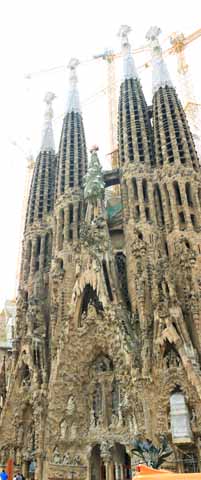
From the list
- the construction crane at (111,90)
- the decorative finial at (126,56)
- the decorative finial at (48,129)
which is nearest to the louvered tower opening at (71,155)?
the decorative finial at (48,129)

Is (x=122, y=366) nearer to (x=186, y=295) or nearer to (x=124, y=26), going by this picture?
(x=186, y=295)

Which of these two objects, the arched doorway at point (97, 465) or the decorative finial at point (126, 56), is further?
the decorative finial at point (126, 56)

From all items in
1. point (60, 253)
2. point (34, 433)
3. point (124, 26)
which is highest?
point (124, 26)

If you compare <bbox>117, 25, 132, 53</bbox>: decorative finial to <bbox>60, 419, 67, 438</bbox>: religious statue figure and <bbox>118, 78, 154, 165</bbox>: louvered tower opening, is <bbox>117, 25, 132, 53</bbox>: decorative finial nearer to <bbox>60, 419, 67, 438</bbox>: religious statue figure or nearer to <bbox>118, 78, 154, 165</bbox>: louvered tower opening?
<bbox>118, 78, 154, 165</bbox>: louvered tower opening

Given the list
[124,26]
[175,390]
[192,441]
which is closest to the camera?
[192,441]

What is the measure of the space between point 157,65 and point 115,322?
63.7ft

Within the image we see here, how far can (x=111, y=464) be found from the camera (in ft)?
59.7

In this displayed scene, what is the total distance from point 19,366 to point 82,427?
4361 millimetres

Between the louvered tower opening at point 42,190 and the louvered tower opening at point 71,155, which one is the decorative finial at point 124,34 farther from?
the louvered tower opening at point 42,190

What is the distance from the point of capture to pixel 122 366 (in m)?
18.4

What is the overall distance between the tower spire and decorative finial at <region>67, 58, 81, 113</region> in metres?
6.50

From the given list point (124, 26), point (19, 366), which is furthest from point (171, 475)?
point (124, 26)

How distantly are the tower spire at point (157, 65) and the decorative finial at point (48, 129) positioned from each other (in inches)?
343

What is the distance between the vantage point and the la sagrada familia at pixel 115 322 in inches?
680
